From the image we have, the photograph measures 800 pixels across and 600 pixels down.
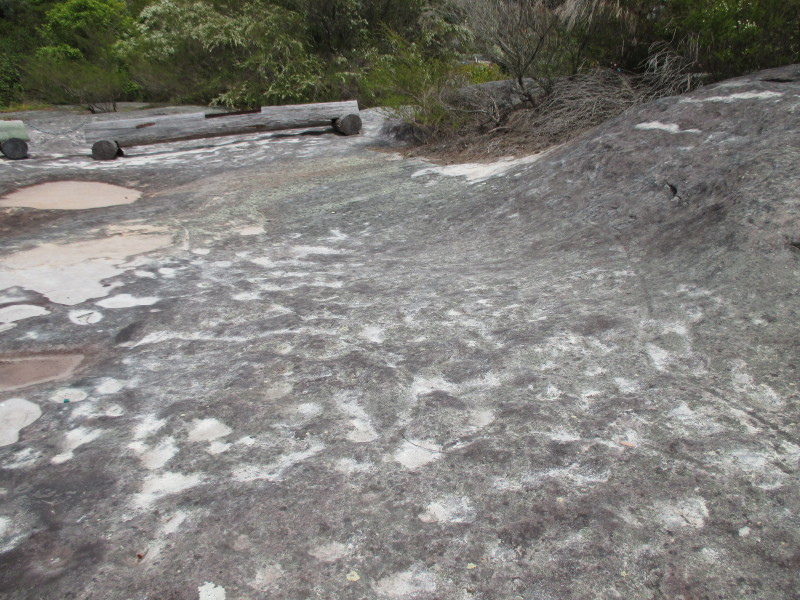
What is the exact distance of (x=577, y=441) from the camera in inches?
67.2

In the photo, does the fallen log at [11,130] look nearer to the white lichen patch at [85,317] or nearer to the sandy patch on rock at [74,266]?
the sandy patch on rock at [74,266]

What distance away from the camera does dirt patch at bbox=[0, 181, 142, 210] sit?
5.34 metres

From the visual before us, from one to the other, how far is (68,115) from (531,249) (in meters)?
9.94

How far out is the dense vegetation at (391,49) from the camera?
18.5ft

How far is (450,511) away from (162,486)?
0.81 meters

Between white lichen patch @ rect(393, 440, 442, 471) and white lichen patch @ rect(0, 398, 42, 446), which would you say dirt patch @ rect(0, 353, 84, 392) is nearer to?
white lichen patch @ rect(0, 398, 42, 446)

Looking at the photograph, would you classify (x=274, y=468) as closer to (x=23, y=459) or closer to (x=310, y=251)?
(x=23, y=459)

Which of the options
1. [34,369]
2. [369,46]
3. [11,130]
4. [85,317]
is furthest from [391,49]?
[34,369]

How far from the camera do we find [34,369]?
7.85 ft

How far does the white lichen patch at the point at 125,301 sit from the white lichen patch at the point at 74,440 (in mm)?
1178

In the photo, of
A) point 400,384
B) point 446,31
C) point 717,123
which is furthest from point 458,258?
point 446,31

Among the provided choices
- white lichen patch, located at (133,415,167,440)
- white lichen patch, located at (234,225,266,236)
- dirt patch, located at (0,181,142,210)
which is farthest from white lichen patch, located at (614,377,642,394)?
dirt patch, located at (0,181,142,210)

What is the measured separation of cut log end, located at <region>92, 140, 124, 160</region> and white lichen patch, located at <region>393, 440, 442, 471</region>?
717 centimetres

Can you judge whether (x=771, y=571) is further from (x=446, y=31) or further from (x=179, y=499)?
(x=446, y=31)
